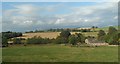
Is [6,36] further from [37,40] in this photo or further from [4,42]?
[37,40]

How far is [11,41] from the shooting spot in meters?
46.7

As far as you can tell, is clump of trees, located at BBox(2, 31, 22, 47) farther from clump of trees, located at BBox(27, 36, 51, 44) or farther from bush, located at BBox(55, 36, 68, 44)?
bush, located at BBox(55, 36, 68, 44)

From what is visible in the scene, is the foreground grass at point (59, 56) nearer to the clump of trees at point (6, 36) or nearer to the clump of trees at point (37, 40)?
the clump of trees at point (6, 36)

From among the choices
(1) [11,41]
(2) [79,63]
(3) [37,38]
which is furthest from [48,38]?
(2) [79,63]

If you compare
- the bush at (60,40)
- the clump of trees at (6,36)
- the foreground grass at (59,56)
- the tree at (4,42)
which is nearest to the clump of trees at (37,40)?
the bush at (60,40)

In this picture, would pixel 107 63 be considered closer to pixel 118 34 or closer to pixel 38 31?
pixel 118 34

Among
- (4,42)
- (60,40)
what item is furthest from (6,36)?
(60,40)

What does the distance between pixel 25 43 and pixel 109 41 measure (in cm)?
1807

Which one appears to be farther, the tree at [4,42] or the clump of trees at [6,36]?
the tree at [4,42]

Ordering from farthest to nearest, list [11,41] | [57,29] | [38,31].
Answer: [57,29] → [38,31] → [11,41]

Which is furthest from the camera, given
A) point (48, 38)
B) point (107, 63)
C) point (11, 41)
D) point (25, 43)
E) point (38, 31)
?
point (38, 31)

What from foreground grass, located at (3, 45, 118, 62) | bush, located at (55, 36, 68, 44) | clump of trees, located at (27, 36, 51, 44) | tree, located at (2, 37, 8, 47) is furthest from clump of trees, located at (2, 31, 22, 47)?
bush, located at (55, 36, 68, 44)

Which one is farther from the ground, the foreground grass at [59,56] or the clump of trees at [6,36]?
the clump of trees at [6,36]

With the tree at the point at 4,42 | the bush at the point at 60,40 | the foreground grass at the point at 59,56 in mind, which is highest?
the tree at the point at 4,42
